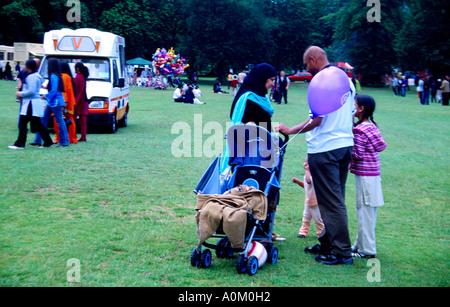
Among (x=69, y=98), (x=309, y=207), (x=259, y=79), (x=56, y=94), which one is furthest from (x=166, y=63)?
(x=259, y=79)

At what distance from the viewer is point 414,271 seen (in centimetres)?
548

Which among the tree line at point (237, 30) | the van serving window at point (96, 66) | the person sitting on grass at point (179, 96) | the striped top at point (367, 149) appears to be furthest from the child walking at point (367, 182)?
the tree line at point (237, 30)

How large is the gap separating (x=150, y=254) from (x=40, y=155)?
276 inches

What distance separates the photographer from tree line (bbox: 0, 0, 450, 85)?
55.4m

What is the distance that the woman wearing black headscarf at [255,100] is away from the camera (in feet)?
18.7

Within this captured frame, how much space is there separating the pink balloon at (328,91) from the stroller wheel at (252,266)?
1.65m

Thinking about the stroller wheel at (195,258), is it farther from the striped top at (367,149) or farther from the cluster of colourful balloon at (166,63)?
the cluster of colourful balloon at (166,63)

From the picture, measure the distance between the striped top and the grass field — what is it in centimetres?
101

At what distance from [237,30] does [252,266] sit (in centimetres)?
5821

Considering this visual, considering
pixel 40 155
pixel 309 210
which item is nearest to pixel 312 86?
pixel 309 210

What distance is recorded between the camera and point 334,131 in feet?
18.5

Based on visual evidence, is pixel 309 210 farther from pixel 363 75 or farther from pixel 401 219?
pixel 363 75

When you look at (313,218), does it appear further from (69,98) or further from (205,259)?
(69,98)
